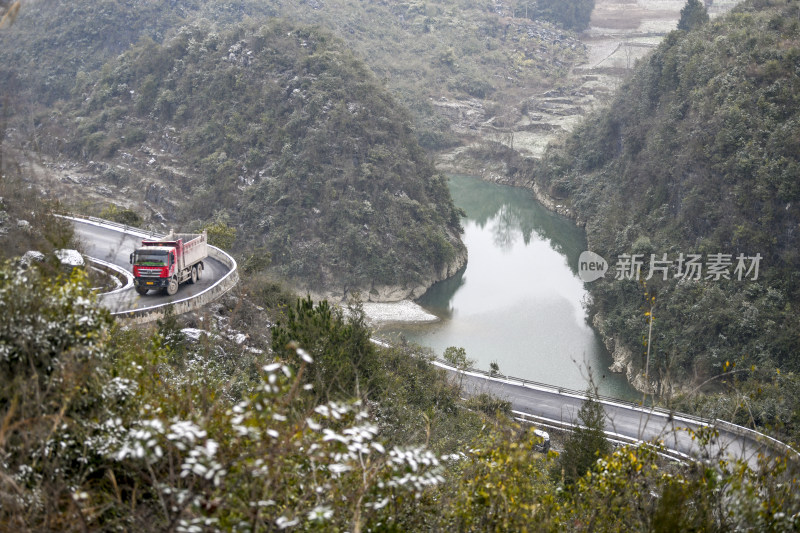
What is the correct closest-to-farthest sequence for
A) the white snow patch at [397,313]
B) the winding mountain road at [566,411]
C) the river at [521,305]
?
the winding mountain road at [566,411] < the river at [521,305] < the white snow patch at [397,313]

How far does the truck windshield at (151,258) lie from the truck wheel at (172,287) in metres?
0.56

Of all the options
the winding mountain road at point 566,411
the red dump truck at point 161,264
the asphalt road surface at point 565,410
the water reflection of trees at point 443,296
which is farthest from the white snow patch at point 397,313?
the red dump truck at point 161,264

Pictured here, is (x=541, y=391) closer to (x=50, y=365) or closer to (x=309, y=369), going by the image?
(x=309, y=369)

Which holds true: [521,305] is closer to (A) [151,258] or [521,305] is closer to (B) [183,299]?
(B) [183,299]

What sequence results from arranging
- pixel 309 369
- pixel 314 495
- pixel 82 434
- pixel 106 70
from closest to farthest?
pixel 82 434, pixel 314 495, pixel 309 369, pixel 106 70

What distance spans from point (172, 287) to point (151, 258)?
0.97 m

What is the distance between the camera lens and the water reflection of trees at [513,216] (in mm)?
43906

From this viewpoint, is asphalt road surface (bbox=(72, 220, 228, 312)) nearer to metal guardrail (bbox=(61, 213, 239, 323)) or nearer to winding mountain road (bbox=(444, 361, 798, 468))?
metal guardrail (bbox=(61, 213, 239, 323))

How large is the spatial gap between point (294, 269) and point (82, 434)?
2993 cm

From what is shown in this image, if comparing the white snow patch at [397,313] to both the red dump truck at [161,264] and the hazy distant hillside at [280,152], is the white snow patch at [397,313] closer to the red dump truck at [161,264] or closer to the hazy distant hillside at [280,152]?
the hazy distant hillside at [280,152]

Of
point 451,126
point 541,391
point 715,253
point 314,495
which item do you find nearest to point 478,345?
point 541,391

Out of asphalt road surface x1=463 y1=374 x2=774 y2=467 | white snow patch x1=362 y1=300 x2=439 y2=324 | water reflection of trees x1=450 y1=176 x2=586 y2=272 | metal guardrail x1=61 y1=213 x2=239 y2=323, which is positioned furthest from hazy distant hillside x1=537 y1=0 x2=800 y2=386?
metal guardrail x1=61 y1=213 x2=239 y2=323

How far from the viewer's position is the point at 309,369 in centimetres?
1172

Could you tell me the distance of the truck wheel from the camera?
17219mm
